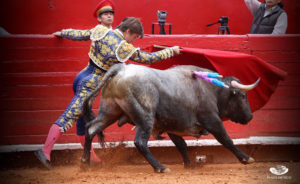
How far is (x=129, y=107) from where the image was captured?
165 inches

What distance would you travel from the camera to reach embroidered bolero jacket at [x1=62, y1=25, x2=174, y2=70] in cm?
441

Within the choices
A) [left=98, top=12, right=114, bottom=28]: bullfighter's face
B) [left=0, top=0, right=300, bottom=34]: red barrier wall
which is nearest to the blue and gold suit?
[left=98, top=12, right=114, bottom=28]: bullfighter's face

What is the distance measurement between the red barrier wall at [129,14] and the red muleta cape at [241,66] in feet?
8.15

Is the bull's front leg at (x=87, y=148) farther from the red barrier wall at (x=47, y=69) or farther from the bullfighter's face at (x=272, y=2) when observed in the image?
the bullfighter's face at (x=272, y=2)

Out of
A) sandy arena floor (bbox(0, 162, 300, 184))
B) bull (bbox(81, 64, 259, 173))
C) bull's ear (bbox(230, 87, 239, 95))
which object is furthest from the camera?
bull's ear (bbox(230, 87, 239, 95))

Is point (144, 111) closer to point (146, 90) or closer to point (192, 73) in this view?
point (146, 90)

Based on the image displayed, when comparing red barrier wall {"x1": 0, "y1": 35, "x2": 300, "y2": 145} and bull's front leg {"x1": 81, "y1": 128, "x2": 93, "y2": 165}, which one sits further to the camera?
red barrier wall {"x1": 0, "y1": 35, "x2": 300, "y2": 145}

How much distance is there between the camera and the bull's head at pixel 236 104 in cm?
496

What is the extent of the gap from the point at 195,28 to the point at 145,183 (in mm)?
3961

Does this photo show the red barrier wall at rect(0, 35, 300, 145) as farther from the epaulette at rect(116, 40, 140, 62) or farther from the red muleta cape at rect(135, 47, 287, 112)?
the epaulette at rect(116, 40, 140, 62)

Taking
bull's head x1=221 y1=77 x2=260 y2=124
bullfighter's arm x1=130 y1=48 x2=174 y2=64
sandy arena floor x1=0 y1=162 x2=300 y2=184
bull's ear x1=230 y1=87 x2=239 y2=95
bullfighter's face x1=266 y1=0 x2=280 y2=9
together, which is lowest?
sandy arena floor x1=0 y1=162 x2=300 y2=184

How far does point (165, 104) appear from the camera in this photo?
4.44 meters

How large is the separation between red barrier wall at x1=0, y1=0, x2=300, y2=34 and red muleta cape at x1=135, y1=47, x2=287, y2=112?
248 centimetres

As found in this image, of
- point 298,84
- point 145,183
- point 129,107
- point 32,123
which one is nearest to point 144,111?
point 129,107
